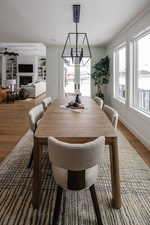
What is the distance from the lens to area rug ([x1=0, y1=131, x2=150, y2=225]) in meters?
1.76

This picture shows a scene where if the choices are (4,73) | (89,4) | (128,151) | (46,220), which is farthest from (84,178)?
(4,73)

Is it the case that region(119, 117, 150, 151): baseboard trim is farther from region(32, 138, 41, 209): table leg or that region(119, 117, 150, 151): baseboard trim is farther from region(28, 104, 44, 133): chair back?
region(32, 138, 41, 209): table leg

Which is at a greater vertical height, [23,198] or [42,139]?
[42,139]

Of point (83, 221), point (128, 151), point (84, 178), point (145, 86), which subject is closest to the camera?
point (84, 178)

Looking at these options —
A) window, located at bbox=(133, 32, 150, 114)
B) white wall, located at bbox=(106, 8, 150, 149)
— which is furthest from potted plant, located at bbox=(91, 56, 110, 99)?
window, located at bbox=(133, 32, 150, 114)

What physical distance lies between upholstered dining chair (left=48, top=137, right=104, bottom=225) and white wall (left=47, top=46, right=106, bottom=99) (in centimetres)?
654

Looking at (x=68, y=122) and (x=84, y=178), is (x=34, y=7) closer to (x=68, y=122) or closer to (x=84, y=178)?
(x=68, y=122)

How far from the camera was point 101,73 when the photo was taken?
7.44 metres

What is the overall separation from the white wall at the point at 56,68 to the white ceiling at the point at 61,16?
191 cm

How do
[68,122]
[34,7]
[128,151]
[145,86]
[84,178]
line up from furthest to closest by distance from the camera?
[145,86] < [34,7] < [128,151] < [68,122] < [84,178]

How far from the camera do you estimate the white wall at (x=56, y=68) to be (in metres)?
7.84

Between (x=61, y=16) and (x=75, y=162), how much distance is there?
3539 mm

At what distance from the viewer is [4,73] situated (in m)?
13.6

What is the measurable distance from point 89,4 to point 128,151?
2584mm
